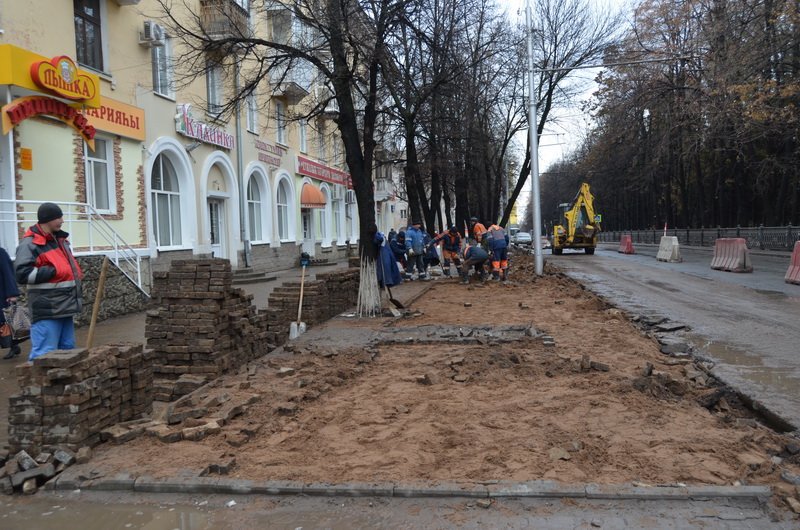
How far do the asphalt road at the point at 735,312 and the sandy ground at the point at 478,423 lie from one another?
65cm

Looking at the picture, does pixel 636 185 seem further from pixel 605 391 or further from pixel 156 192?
pixel 605 391

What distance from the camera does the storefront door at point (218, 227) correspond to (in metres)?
19.7

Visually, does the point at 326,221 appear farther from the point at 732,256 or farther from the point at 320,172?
the point at 732,256

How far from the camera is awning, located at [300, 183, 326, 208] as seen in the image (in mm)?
26641

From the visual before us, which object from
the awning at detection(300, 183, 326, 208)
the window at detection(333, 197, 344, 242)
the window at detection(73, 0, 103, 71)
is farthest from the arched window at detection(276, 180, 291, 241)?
the window at detection(73, 0, 103, 71)

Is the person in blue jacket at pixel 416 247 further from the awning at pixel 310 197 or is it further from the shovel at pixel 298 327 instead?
the shovel at pixel 298 327

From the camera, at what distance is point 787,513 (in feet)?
11.1

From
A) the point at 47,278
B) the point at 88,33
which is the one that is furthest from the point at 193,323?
the point at 88,33

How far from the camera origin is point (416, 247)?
62.4 feet

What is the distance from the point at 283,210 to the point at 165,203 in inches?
362

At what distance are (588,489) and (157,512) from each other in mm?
2712

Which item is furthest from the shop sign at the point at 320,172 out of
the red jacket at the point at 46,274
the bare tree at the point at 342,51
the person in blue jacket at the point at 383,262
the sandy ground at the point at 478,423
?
the red jacket at the point at 46,274

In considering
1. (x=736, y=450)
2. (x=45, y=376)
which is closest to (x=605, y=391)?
(x=736, y=450)

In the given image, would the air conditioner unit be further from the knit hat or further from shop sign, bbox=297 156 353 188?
the knit hat
